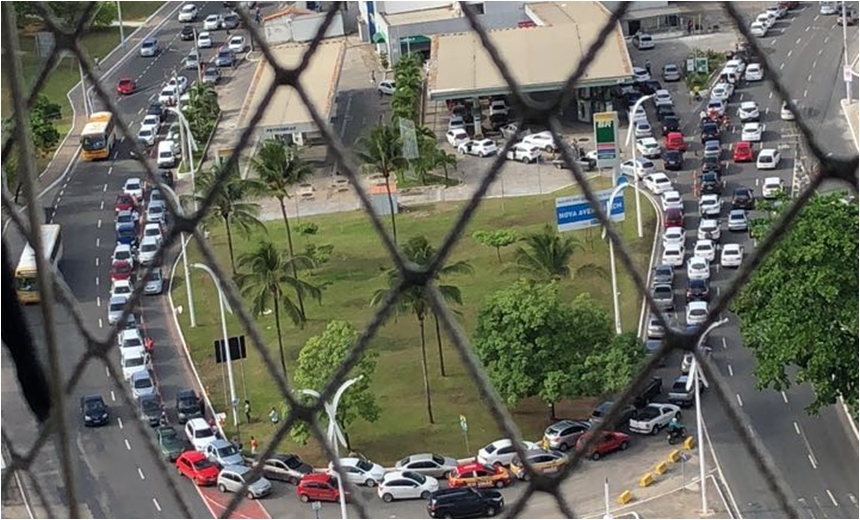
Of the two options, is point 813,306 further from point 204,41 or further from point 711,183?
point 204,41

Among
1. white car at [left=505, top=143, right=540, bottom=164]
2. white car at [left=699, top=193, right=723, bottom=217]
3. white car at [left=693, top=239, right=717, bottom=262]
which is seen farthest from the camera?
white car at [left=699, top=193, right=723, bottom=217]

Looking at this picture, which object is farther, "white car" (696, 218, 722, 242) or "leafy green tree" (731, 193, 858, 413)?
"white car" (696, 218, 722, 242)

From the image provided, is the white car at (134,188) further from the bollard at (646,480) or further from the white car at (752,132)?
the bollard at (646,480)

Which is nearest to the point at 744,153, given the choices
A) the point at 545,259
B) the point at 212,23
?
the point at 545,259

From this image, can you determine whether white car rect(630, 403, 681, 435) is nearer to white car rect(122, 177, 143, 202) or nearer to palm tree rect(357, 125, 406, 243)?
palm tree rect(357, 125, 406, 243)

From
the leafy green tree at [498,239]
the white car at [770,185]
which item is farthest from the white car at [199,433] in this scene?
the white car at [770,185]

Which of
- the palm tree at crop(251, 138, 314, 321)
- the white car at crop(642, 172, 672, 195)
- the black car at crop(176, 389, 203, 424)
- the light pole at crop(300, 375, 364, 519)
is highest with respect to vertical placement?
the light pole at crop(300, 375, 364, 519)

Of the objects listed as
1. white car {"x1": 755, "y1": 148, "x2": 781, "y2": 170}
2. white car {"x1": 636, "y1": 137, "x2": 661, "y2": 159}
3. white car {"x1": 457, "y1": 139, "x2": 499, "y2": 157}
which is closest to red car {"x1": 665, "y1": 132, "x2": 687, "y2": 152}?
white car {"x1": 636, "y1": 137, "x2": 661, "y2": 159}
